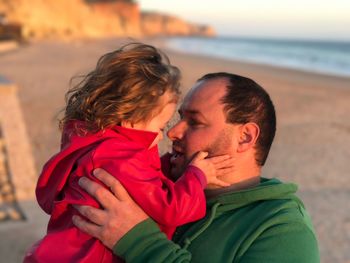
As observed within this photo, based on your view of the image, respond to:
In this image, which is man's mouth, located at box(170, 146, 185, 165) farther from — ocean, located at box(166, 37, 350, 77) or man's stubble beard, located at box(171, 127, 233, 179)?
ocean, located at box(166, 37, 350, 77)

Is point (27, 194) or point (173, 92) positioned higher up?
point (173, 92)

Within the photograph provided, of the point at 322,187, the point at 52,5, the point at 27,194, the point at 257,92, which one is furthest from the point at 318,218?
the point at 52,5

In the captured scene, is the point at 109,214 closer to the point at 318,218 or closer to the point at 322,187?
the point at 318,218

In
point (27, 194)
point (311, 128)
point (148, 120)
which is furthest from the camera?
point (311, 128)

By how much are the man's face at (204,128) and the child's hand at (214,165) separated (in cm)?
4

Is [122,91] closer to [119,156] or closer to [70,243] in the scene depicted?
[119,156]

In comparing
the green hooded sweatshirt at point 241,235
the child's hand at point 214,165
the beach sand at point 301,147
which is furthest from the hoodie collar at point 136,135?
the beach sand at point 301,147

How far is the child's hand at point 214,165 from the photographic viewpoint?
2086mm

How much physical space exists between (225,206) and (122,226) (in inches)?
17.6

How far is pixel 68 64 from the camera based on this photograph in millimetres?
27859

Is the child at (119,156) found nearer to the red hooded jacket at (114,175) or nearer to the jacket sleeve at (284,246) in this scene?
the red hooded jacket at (114,175)

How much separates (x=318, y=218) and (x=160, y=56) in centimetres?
509

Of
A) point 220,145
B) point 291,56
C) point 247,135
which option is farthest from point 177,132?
point 291,56

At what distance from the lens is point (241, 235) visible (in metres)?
1.92
